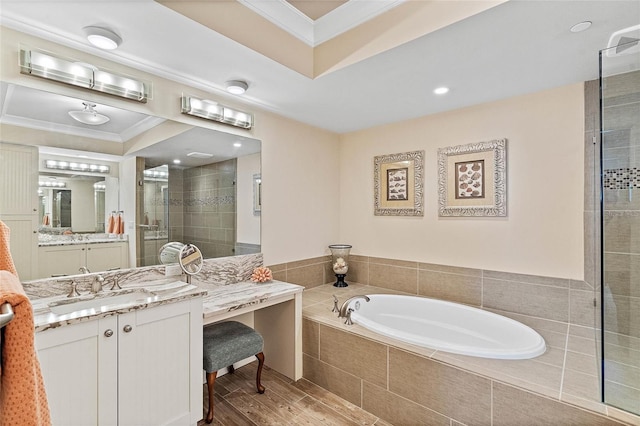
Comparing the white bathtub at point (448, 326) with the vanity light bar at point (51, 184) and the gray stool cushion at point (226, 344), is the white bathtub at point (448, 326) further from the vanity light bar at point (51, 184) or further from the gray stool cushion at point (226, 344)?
the vanity light bar at point (51, 184)

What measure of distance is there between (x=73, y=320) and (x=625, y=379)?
8.89 feet

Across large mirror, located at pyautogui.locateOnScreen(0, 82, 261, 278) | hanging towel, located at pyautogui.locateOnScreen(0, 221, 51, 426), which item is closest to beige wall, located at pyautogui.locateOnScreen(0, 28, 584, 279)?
large mirror, located at pyautogui.locateOnScreen(0, 82, 261, 278)

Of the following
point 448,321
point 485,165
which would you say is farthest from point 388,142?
point 448,321

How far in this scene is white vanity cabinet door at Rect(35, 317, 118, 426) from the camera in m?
1.41

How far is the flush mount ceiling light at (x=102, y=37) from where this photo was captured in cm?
168

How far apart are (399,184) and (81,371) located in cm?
297

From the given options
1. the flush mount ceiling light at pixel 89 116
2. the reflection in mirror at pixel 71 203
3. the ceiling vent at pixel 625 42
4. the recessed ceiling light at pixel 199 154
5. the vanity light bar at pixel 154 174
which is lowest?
the reflection in mirror at pixel 71 203

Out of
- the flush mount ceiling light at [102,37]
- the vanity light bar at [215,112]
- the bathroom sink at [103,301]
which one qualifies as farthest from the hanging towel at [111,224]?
the flush mount ceiling light at [102,37]

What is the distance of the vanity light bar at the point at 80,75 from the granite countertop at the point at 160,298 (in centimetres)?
126

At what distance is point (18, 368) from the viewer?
0.48 metres

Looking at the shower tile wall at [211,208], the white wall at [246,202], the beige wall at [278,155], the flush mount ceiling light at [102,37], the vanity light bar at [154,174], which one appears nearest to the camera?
the flush mount ceiling light at [102,37]

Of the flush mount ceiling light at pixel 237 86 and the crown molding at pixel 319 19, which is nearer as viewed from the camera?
the crown molding at pixel 319 19

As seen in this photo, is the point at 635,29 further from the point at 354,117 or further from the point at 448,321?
the point at 448,321

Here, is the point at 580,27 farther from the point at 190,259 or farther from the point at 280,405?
the point at 280,405
